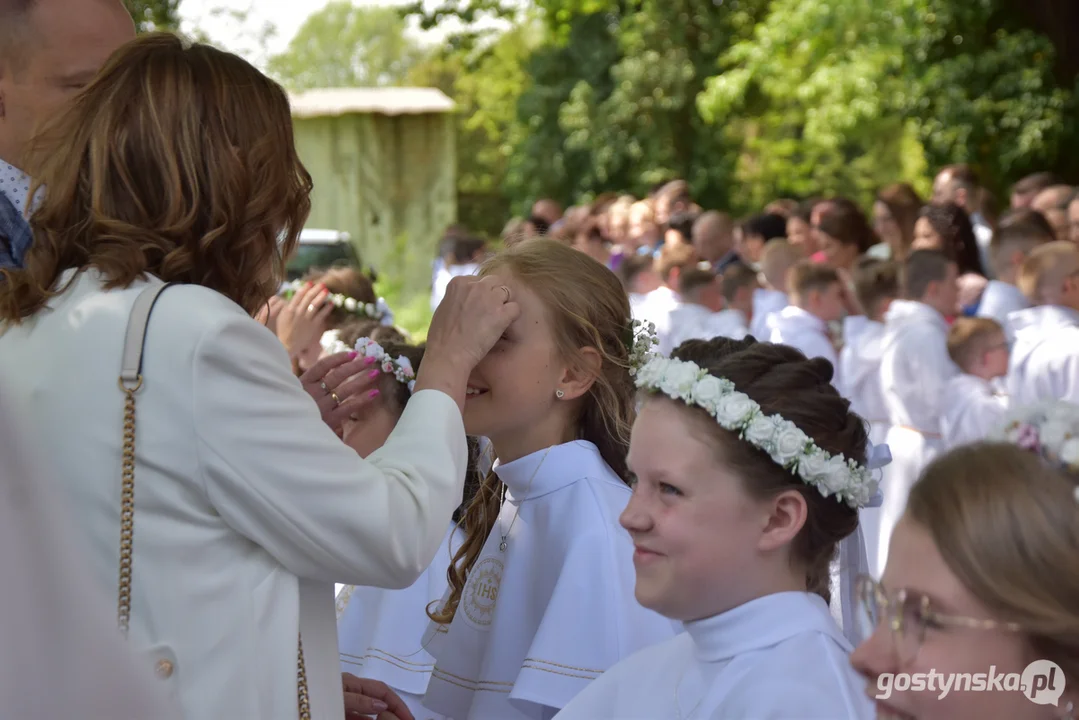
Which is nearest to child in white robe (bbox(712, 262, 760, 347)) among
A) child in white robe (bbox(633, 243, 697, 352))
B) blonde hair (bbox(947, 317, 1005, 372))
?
child in white robe (bbox(633, 243, 697, 352))

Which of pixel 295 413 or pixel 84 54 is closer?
pixel 295 413

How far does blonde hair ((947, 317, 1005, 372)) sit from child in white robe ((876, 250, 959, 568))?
88 mm

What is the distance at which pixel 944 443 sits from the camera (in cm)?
702

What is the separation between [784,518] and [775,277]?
7034 mm

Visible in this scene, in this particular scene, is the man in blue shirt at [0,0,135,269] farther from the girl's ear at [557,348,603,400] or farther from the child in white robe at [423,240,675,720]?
the girl's ear at [557,348,603,400]

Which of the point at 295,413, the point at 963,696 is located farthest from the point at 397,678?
the point at 963,696

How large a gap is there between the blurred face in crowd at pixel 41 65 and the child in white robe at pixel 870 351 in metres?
5.62

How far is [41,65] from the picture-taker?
2.68 metres

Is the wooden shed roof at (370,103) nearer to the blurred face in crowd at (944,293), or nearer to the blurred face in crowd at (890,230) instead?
the blurred face in crowd at (890,230)

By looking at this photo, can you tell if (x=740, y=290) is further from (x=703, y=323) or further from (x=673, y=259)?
(x=673, y=259)

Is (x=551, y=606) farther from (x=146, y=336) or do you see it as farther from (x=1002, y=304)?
(x=1002, y=304)

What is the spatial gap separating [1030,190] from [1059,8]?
3.59 m

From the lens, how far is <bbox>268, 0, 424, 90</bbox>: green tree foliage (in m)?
64.2

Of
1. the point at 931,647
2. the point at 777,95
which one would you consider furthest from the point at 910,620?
the point at 777,95
